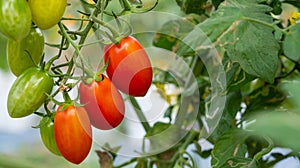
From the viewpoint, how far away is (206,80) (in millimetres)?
904

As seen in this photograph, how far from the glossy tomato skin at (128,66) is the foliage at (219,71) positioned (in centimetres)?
1

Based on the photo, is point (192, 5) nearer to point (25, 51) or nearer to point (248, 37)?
point (248, 37)

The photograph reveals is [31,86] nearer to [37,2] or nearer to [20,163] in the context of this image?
[37,2]

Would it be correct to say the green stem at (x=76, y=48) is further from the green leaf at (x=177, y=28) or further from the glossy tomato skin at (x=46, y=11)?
the green leaf at (x=177, y=28)

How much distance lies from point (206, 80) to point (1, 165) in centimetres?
36

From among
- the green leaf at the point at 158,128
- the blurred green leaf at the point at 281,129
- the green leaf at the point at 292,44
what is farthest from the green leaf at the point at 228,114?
the blurred green leaf at the point at 281,129

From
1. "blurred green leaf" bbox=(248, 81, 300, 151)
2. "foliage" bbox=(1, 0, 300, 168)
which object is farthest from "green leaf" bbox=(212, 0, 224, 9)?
"blurred green leaf" bbox=(248, 81, 300, 151)

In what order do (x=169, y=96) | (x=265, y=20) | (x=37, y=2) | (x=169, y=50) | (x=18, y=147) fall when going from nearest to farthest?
1. (x=37, y=2)
2. (x=265, y=20)
3. (x=169, y=50)
4. (x=169, y=96)
5. (x=18, y=147)

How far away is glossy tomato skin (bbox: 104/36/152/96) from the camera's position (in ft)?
1.63

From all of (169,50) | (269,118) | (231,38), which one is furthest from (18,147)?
(269,118)

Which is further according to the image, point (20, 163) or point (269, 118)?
point (20, 163)

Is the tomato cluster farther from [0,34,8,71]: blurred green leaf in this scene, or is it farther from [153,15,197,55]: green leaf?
[0,34,8,71]: blurred green leaf

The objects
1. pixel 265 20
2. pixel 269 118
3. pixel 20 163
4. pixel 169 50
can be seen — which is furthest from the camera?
pixel 169 50

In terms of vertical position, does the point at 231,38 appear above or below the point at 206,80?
above
